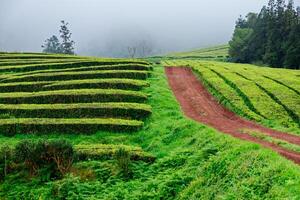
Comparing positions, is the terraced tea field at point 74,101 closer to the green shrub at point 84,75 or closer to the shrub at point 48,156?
the green shrub at point 84,75

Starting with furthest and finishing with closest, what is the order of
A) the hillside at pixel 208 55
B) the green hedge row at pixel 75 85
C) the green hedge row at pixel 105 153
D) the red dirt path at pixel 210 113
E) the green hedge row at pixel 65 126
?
the hillside at pixel 208 55 < the green hedge row at pixel 75 85 < the green hedge row at pixel 65 126 < the red dirt path at pixel 210 113 < the green hedge row at pixel 105 153

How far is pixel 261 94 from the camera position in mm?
36844

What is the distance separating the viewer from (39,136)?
29672 millimetres

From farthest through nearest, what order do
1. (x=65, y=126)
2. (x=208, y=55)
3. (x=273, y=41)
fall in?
1. (x=208, y=55)
2. (x=273, y=41)
3. (x=65, y=126)

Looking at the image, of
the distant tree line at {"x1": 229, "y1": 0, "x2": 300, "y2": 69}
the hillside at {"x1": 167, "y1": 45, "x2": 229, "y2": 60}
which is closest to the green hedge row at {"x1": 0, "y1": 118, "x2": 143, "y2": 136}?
the distant tree line at {"x1": 229, "y1": 0, "x2": 300, "y2": 69}

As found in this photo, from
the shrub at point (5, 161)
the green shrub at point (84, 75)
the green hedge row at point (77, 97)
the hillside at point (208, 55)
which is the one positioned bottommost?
the hillside at point (208, 55)

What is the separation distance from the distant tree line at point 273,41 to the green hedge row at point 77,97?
38874mm

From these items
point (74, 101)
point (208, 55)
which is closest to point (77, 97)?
point (74, 101)

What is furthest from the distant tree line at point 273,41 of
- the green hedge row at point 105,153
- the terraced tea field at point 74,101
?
the green hedge row at point 105,153

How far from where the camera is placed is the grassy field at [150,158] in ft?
49.5

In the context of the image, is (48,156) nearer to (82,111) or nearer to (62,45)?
(82,111)

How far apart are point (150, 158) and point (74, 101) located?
566 inches

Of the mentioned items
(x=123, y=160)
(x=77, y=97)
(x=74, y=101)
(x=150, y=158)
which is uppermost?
(x=77, y=97)

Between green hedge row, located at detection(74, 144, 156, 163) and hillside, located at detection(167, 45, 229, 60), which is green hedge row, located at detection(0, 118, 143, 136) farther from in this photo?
hillside, located at detection(167, 45, 229, 60)
